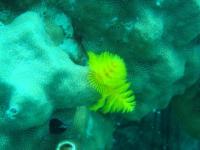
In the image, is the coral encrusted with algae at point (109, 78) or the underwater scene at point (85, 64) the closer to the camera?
the underwater scene at point (85, 64)

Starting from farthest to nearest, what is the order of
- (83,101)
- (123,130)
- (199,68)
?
1. (123,130)
2. (199,68)
3. (83,101)

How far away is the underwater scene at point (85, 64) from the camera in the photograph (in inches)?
80.3

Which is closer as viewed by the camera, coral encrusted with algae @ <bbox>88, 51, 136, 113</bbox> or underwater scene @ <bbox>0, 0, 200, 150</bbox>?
underwater scene @ <bbox>0, 0, 200, 150</bbox>

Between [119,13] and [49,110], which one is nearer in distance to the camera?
[49,110]

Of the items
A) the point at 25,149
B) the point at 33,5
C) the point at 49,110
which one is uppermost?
the point at 33,5

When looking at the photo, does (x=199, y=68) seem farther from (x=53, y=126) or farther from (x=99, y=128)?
(x=53, y=126)

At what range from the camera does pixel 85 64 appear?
260 cm

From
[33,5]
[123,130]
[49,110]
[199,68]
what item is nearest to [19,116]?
[49,110]

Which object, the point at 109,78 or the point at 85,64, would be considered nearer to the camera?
the point at 109,78

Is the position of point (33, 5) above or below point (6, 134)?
above

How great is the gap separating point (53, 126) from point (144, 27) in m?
1.08

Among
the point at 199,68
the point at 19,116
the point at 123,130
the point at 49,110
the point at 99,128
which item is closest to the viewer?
the point at 19,116

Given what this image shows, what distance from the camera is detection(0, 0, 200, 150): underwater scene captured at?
6.69 ft

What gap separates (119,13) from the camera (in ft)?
8.43
